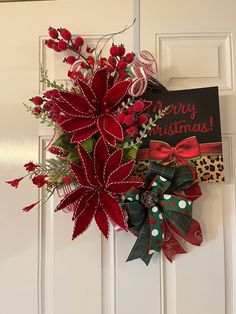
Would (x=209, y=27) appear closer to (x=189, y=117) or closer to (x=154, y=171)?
(x=189, y=117)

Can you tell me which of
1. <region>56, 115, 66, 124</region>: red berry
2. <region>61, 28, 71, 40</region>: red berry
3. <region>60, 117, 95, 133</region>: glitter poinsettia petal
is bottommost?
<region>60, 117, 95, 133</region>: glitter poinsettia petal

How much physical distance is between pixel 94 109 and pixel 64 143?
0.11 m

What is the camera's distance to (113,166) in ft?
1.97

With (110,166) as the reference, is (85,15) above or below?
above

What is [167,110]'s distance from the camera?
0.66 metres

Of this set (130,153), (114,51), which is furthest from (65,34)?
(130,153)

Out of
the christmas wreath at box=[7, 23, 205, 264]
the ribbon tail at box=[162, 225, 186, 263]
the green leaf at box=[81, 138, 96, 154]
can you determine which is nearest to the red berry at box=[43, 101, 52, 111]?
the christmas wreath at box=[7, 23, 205, 264]

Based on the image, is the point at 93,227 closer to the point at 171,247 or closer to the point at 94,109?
the point at 171,247

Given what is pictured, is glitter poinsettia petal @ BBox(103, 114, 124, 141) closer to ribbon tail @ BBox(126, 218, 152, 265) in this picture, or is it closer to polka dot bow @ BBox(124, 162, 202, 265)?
polka dot bow @ BBox(124, 162, 202, 265)

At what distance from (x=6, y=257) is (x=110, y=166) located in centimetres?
40

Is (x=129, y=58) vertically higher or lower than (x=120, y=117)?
higher

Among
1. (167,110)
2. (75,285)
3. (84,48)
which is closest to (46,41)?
(84,48)

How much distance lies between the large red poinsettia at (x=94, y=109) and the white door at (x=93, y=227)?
0.49ft

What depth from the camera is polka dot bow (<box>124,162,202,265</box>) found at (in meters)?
0.61
